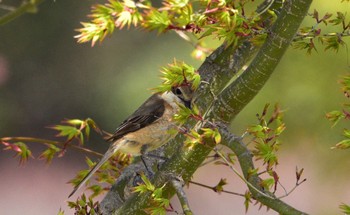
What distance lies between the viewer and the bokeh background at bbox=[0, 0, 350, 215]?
11.2 m

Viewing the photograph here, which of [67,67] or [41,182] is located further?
[67,67]

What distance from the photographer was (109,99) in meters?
14.1

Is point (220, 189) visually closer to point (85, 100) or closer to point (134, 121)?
point (134, 121)

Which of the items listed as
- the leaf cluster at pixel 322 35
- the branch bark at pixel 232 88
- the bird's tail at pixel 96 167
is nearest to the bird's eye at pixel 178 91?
the bird's tail at pixel 96 167

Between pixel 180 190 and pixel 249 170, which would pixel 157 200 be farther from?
pixel 249 170

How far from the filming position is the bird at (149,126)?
4.99 m

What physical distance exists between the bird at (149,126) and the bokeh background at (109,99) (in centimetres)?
568

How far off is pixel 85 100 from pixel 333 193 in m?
4.98

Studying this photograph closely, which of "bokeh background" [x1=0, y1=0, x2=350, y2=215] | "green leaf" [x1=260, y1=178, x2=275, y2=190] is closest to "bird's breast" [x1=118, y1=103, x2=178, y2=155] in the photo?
"green leaf" [x1=260, y1=178, x2=275, y2=190]

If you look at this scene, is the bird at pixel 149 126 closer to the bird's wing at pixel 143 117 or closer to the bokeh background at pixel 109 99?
the bird's wing at pixel 143 117

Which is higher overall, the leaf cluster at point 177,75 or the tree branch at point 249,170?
the leaf cluster at point 177,75

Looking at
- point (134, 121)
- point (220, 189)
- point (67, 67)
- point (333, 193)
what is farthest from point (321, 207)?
point (220, 189)

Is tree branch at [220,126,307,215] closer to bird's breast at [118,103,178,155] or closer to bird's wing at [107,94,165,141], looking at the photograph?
bird's breast at [118,103,178,155]

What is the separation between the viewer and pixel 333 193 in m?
12.5
